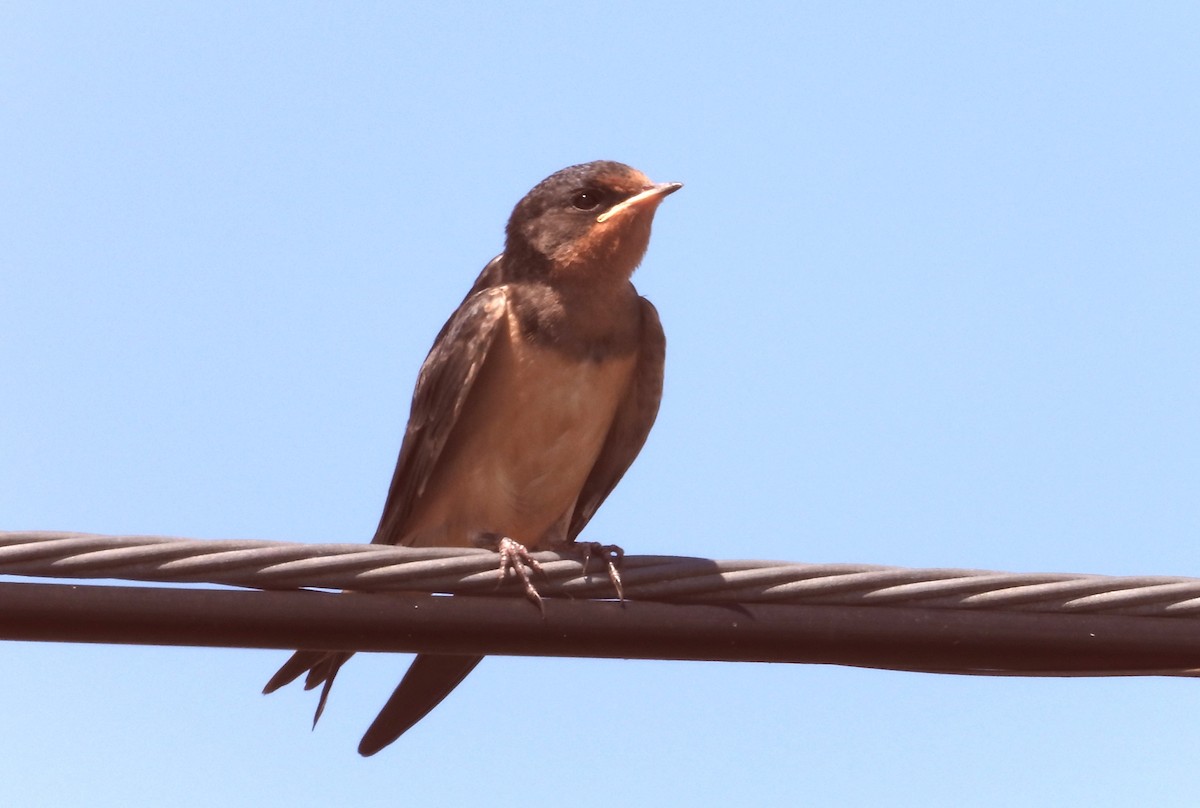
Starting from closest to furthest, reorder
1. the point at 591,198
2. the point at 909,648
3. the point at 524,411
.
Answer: the point at 909,648 → the point at 524,411 → the point at 591,198

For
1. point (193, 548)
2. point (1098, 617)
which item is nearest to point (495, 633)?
point (193, 548)

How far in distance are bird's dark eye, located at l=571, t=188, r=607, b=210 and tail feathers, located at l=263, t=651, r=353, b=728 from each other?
8.44 ft

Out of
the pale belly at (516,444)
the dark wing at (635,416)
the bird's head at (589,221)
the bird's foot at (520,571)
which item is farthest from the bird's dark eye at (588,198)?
the bird's foot at (520,571)

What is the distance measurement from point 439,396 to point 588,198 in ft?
4.15

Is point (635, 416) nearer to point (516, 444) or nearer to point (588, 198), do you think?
point (516, 444)

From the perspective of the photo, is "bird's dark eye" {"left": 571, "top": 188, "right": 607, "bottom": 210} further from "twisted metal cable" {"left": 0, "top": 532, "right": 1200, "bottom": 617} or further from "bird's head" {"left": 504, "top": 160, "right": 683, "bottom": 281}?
"twisted metal cable" {"left": 0, "top": 532, "right": 1200, "bottom": 617}

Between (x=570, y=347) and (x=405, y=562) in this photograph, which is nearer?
(x=405, y=562)

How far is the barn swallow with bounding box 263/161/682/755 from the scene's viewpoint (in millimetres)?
6852

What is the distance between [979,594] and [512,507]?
11.0ft

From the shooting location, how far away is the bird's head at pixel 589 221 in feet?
23.7

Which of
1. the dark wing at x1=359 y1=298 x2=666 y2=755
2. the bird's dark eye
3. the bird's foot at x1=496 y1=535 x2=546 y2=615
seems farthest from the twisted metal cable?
the bird's dark eye

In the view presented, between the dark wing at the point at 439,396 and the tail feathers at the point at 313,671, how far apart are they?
4.00ft

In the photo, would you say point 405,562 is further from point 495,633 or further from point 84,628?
point 84,628

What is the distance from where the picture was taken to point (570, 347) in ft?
22.6
